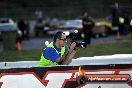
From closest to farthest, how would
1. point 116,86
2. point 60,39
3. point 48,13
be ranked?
1. point 116,86
2. point 60,39
3. point 48,13

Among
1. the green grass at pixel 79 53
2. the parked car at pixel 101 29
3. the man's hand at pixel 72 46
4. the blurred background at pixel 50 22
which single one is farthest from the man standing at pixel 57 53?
the parked car at pixel 101 29

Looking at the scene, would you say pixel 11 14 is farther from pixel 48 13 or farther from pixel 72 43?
pixel 72 43

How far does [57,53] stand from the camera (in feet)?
27.5

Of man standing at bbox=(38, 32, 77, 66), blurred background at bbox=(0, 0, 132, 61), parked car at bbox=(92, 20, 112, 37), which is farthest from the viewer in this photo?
parked car at bbox=(92, 20, 112, 37)

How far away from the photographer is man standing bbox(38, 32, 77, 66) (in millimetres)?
8320

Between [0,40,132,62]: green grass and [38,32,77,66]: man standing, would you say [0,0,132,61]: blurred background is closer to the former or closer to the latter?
[0,40,132,62]: green grass

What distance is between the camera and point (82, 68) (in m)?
7.79

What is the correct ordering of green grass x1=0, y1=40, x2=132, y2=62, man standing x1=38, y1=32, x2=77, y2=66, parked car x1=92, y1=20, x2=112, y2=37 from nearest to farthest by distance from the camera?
man standing x1=38, y1=32, x2=77, y2=66 < green grass x1=0, y1=40, x2=132, y2=62 < parked car x1=92, y1=20, x2=112, y2=37

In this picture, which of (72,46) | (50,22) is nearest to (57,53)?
(72,46)

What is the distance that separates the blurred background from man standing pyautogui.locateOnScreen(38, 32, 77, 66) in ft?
38.1

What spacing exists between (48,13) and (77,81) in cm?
3648

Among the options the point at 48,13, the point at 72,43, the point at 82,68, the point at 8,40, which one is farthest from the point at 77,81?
the point at 48,13

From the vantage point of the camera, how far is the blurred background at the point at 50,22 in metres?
23.3

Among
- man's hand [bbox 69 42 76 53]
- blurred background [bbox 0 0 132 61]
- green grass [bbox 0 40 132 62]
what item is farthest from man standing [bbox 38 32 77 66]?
blurred background [bbox 0 0 132 61]
